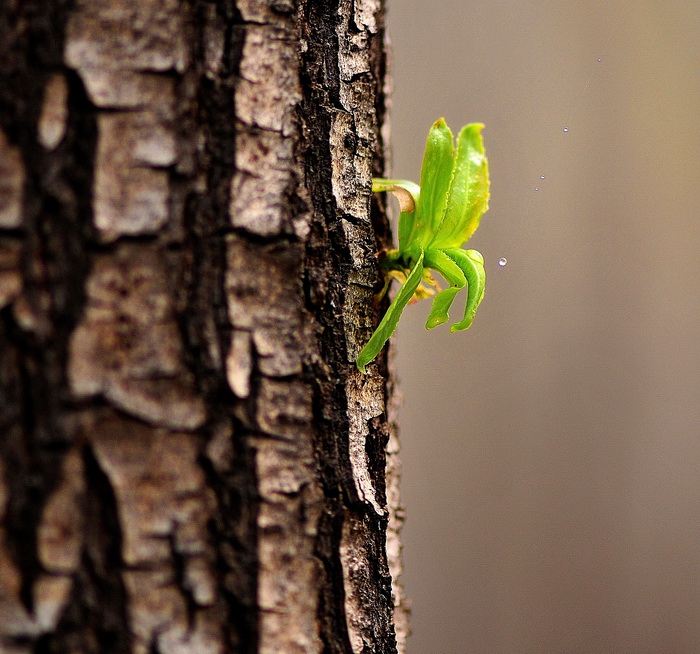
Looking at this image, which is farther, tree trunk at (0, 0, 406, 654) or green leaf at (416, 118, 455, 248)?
green leaf at (416, 118, 455, 248)

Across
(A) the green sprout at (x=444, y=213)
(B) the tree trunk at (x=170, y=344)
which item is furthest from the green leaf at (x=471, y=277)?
(B) the tree trunk at (x=170, y=344)

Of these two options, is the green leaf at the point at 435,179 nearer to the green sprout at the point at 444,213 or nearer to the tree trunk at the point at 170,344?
the green sprout at the point at 444,213

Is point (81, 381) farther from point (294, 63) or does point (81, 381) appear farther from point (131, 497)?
point (294, 63)

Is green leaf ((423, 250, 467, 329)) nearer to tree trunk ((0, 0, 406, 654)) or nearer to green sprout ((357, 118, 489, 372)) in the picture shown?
green sprout ((357, 118, 489, 372))

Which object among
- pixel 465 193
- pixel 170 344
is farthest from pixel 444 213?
pixel 170 344

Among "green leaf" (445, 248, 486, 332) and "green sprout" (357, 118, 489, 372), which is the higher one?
"green sprout" (357, 118, 489, 372)

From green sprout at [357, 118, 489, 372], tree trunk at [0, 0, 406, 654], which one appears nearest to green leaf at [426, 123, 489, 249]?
green sprout at [357, 118, 489, 372]
